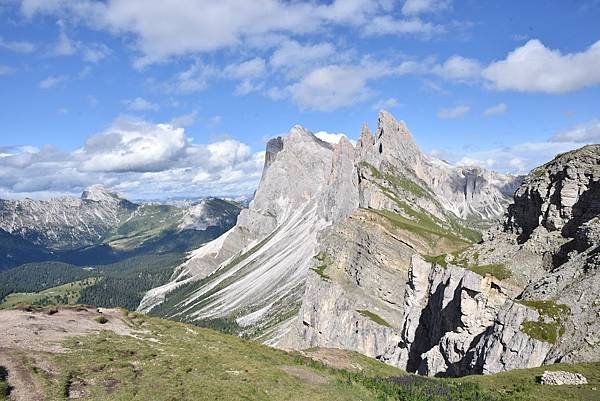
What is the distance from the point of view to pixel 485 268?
340 ft

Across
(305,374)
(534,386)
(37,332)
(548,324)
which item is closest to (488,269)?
(548,324)

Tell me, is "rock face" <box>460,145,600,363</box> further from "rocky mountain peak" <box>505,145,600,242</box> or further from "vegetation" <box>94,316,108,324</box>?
"vegetation" <box>94,316,108,324</box>

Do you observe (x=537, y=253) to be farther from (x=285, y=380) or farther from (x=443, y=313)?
(x=285, y=380)

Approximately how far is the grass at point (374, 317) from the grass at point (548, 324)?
271 feet

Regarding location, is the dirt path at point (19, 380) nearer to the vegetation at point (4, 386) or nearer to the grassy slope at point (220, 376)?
the vegetation at point (4, 386)

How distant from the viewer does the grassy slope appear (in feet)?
136

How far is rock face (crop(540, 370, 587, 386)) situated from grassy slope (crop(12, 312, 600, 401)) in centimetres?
123

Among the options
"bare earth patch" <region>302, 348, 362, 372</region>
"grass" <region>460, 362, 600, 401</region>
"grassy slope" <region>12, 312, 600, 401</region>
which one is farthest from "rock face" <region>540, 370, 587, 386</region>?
"bare earth patch" <region>302, 348, 362, 372</region>

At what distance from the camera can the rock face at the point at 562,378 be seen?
57781 millimetres

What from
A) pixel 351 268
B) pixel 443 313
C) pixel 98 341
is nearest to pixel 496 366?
pixel 443 313

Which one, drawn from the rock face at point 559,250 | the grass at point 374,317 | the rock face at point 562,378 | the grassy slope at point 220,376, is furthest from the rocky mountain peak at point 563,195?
the grass at point 374,317

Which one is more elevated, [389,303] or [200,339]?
[200,339]

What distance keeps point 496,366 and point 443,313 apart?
33.2m

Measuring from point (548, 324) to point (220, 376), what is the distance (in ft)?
186
